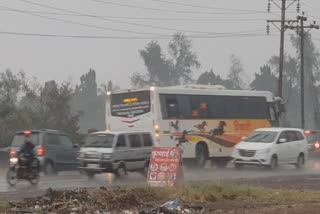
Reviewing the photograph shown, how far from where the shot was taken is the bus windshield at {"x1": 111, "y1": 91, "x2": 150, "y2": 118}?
93.8 feet

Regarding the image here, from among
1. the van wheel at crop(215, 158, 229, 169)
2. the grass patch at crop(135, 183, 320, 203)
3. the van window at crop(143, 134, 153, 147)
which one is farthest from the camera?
the van wheel at crop(215, 158, 229, 169)

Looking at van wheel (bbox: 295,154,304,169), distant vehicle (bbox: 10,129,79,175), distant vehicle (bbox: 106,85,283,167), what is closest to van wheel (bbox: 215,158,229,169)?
distant vehicle (bbox: 106,85,283,167)

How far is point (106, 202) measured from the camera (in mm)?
13000

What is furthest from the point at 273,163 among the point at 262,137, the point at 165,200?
the point at 165,200

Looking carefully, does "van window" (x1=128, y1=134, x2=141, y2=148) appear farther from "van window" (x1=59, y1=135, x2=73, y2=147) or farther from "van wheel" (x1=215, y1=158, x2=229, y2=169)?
"van wheel" (x1=215, y1=158, x2=229, y2=169)

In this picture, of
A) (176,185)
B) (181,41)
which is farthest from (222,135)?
(181,41)

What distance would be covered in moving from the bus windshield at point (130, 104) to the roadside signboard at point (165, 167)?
1049 centimetres

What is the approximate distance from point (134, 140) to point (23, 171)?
454 cm

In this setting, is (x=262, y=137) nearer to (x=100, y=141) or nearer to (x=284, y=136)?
(x=284, y=136)

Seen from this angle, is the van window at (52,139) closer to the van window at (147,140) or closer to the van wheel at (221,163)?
the van window at (147,140)

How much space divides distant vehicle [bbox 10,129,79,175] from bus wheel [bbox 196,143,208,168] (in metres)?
6.31

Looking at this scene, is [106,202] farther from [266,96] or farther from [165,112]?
[266,96]

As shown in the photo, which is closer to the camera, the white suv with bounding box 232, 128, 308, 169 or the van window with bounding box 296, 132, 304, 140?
the white suv with bounding box 232, 128, 308, 169

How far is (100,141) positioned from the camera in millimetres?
23328
